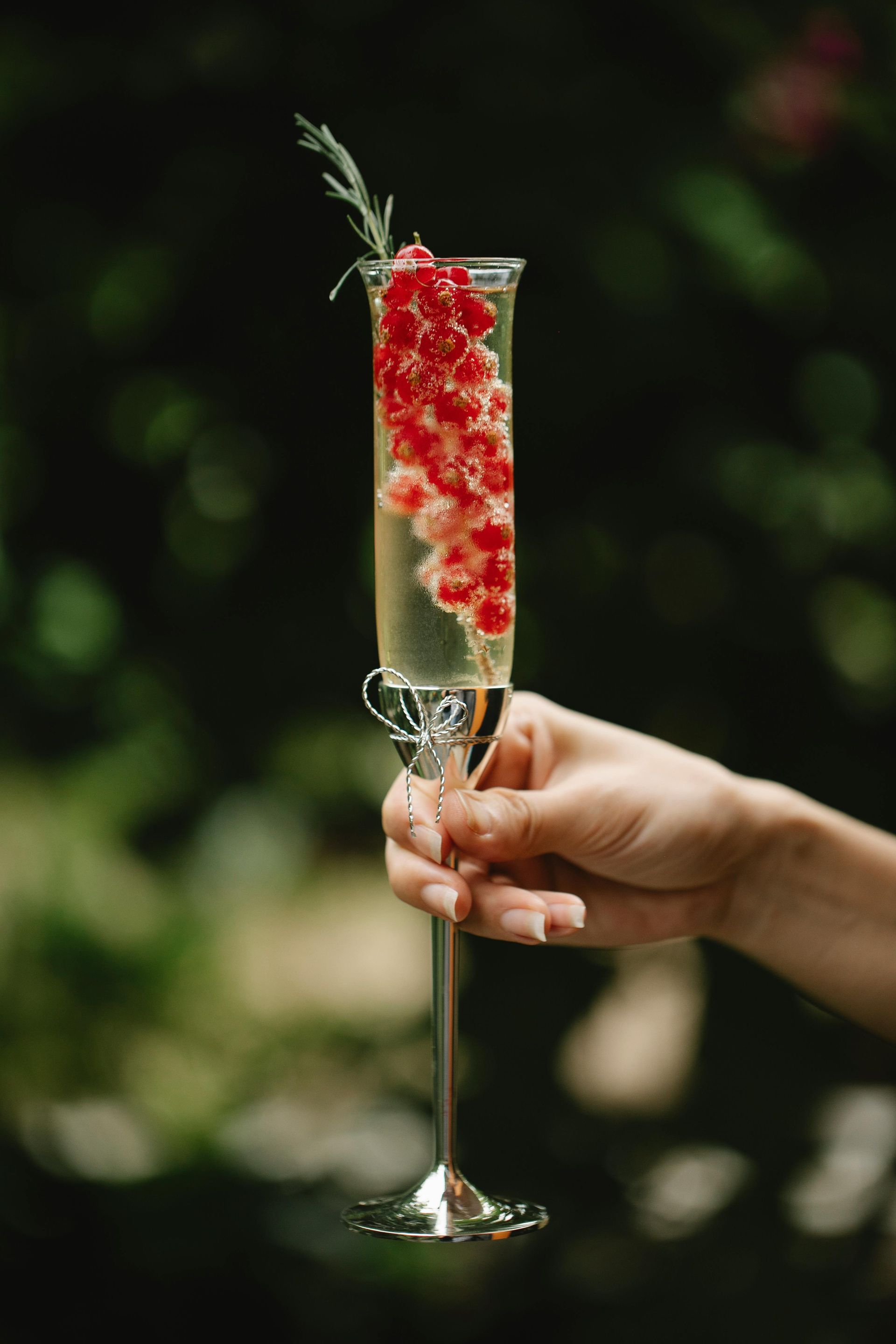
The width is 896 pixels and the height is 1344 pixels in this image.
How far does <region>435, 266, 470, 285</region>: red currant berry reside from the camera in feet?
3.00

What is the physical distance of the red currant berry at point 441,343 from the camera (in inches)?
36.2

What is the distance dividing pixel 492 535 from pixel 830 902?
630 mm

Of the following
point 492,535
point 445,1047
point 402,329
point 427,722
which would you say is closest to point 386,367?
point 402,329

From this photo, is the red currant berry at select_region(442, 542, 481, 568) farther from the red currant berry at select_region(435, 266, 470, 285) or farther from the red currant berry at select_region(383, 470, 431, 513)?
the red currant berry at select_region(435, 266, 470, 285)

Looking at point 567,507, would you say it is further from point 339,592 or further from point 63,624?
point 63,624

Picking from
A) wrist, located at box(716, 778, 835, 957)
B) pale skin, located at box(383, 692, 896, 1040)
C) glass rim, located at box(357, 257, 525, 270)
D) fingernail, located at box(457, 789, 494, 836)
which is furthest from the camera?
wrist, located at box(716, 778, 835, 957)

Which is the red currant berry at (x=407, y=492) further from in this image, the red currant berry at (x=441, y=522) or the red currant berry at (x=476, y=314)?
the red currant berry at (x=476, y=314)

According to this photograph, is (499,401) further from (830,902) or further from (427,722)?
(830,902)

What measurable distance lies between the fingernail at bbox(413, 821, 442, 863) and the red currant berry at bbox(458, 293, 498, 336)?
0.42 meters

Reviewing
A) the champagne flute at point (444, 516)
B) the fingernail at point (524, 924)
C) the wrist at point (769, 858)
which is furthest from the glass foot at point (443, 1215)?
the wrist at point (769, 858)

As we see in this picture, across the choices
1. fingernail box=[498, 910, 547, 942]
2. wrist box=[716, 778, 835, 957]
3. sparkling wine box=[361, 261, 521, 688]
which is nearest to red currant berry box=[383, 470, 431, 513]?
sparkling wine box=[361, 261, 521, 688]

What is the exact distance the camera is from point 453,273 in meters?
0.92

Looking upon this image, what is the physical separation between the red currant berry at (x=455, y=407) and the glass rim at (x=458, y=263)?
9cm

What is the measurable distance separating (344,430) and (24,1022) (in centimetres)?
96
